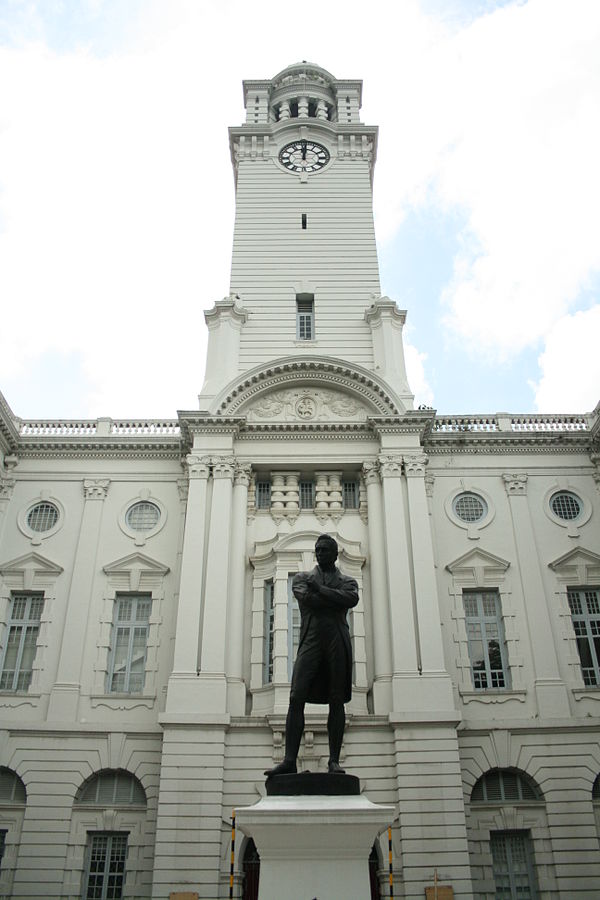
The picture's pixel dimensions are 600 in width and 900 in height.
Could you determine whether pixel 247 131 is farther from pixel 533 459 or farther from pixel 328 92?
pixel 533 459

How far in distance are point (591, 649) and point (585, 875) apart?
5768 millimetres

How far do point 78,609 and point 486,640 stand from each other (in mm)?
11772

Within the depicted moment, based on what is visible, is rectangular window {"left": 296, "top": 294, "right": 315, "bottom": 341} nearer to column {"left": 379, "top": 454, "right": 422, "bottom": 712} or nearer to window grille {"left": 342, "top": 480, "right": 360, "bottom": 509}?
window grille {"left": 342, "top": 480, "right": 360, "bottom": 509}

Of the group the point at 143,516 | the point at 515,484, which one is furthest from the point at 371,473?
the point at 143,516

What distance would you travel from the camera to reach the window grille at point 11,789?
20.0 m

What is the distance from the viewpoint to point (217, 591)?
20.9 m

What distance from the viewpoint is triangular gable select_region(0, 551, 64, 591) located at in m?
22.7

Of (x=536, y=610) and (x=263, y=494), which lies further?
(x=263, y=494)

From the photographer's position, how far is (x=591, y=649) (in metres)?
21.7

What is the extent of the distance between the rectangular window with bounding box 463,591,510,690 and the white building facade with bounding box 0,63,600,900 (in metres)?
0.06

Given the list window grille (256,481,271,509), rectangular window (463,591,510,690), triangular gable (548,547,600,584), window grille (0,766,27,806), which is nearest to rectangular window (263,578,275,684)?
window grille (256,481,271,509)

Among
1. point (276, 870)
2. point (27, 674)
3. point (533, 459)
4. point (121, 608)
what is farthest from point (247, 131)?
point (276, 870)

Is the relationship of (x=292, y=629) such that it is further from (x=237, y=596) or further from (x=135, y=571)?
(x=135, y=571)

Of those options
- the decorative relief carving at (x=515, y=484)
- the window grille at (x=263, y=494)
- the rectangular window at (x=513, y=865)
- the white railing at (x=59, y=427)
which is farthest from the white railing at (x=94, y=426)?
the rectangular window at (x=513, y=865)
